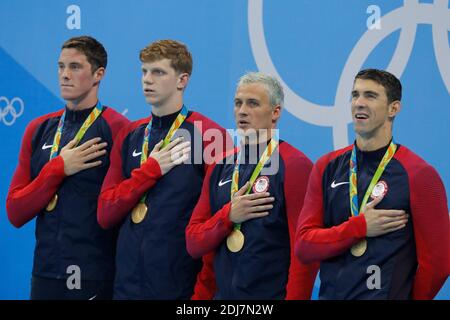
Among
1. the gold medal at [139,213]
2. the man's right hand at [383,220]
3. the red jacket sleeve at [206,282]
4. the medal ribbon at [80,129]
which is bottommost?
the red jacket sleeve at [206,282]

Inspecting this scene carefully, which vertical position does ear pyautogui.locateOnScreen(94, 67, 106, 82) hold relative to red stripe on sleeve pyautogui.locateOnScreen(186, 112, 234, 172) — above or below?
above

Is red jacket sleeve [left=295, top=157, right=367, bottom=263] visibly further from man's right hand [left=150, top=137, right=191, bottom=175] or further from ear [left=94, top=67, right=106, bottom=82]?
ear [left=94, top=67, right=106, bottom=82]

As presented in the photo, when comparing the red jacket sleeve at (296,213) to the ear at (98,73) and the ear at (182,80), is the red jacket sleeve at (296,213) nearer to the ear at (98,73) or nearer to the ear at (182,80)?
the ear at (182,80)

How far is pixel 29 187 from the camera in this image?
523 cm

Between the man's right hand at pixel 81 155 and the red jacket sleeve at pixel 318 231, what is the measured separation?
1.35m

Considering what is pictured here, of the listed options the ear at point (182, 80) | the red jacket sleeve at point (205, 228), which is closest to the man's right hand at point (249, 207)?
the red jacket sleeve at point (205, 228)

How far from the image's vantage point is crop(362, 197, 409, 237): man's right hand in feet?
13.8

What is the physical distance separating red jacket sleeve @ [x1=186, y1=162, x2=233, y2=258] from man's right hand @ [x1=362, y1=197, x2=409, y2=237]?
2.44ft

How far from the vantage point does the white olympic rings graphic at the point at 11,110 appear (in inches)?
286

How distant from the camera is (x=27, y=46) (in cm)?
726

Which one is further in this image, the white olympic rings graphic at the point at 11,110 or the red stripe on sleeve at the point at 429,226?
the white olympic rings graphic at the point at 11,110

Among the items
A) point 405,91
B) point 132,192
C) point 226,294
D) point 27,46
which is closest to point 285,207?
point 226,294

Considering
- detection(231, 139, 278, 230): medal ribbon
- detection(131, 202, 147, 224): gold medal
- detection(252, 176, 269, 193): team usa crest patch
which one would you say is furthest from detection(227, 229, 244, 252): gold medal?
detection(131, 202, 147, 224): gold medal

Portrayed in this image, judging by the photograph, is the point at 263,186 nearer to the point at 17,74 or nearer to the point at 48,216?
the point at 48,216
